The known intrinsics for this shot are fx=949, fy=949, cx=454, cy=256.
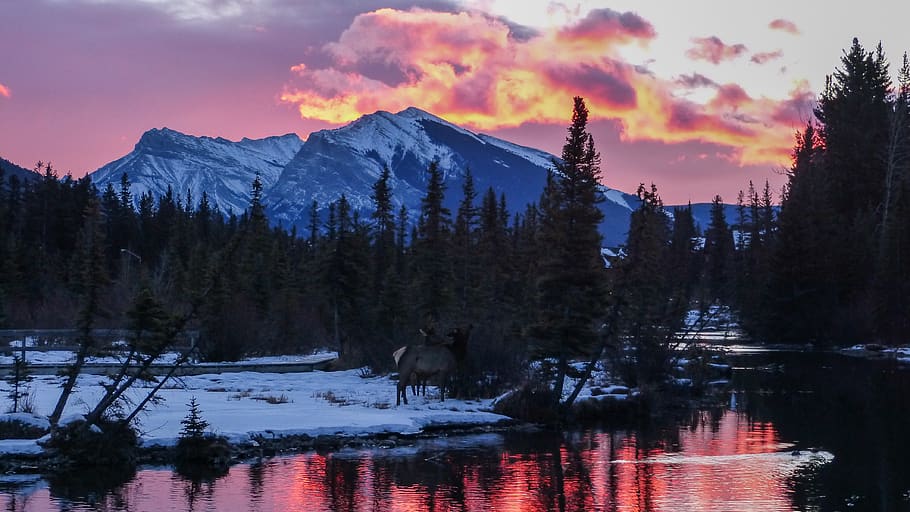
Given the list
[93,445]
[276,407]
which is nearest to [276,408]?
[276,407]

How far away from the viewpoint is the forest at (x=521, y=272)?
30.5 meters

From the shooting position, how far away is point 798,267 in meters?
75.1

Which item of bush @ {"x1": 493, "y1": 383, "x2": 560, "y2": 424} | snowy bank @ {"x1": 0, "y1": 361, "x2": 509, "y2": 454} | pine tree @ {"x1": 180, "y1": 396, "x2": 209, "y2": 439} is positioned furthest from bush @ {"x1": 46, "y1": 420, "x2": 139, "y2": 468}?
bush @ {"x1": 493, "y1": 383, "x2": 560, "y2": 424}

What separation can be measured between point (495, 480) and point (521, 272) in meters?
50.3

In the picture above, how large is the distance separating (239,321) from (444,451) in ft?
72.7

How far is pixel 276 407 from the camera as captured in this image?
25641 mm

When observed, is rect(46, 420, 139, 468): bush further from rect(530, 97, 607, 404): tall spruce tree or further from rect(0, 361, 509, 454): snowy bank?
rect(530, 97, 607, 404): tall spruce tree

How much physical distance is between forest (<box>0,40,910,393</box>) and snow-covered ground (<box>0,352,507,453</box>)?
2658 millimetres

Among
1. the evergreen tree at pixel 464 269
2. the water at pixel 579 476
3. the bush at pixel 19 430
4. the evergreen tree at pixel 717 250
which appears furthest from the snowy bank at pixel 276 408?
the evergreen tree at pixel 717 250

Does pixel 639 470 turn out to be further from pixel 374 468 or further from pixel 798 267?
pixel 798 267

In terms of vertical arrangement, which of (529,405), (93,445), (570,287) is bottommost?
(93,445)

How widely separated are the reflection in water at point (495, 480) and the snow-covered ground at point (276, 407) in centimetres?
133

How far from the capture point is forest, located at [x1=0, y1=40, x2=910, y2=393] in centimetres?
3045

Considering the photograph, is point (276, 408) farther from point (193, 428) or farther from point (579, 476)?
point (579, 476)
